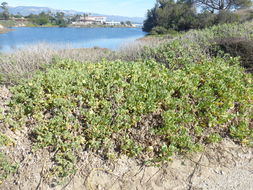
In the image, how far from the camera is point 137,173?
2.31m

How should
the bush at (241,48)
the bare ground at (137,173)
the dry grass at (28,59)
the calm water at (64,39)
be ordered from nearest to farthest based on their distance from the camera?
the bare ground at (137,173) < the dry grass at (28,59) < the bush at (241,48) < the calm water at (64,39)

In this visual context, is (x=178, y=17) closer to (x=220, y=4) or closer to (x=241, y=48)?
(x=220, y=4)

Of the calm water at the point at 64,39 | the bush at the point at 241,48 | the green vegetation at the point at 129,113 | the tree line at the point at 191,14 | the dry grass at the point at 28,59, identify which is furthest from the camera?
the tree line at the point at 191,14

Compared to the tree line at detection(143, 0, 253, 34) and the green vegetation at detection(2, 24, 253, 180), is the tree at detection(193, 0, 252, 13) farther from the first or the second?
the green vegetation at detection(2, 24, 253, 180)

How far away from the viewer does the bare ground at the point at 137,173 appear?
220 cm

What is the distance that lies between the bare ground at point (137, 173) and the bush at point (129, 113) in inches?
4.7

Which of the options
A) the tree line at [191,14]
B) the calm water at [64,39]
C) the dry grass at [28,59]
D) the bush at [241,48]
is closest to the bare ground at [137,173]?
the dry grass at [28,59]

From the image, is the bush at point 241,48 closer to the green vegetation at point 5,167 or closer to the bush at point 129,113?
the bush at point 129,113

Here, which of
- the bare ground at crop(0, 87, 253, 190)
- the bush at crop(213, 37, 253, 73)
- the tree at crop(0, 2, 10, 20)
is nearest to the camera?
the bare ground at crop(0, 87, 253, 190)

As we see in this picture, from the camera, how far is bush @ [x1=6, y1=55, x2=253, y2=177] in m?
2.46

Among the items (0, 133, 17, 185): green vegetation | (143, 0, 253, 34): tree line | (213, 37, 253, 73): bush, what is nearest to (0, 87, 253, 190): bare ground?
(0, 133, 17, 185): green vegetation

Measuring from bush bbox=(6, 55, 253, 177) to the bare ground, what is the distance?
0.39 feet

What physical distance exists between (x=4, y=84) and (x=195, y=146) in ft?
12.3

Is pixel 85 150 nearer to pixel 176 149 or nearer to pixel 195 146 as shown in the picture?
pixel 176 149
